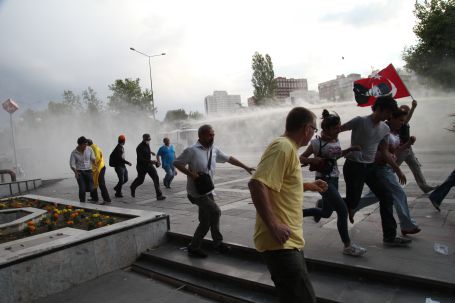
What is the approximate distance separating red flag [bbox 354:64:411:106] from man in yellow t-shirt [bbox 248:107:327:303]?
4.12 meters

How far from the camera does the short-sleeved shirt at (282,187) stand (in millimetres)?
2047

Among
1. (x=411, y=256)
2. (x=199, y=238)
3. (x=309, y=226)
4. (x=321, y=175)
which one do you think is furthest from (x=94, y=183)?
(x=411, y=256)

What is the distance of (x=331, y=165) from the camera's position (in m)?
3.86

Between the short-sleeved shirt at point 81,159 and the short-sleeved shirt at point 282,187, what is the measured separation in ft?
22.1

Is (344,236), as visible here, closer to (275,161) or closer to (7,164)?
(275,161)

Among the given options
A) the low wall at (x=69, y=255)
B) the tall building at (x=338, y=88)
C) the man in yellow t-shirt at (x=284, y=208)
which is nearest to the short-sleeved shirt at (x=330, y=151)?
the man in yellow t-shirt at (x=284, y=208)

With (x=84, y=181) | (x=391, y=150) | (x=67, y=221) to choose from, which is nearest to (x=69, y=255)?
(x=67, y=221)

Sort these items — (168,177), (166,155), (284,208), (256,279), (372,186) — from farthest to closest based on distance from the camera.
→ (166,155) < (168,177) < (372,186) < (256,279) < (284,208)

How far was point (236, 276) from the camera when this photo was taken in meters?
3.76

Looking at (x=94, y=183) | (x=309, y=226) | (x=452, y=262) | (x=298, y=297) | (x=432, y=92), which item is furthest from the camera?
(x=432, y=92)

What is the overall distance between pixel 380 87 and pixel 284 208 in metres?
4.67

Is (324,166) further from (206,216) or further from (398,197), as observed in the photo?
(206,216)

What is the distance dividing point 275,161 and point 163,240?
365cm

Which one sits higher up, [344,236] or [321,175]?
[321,175]
